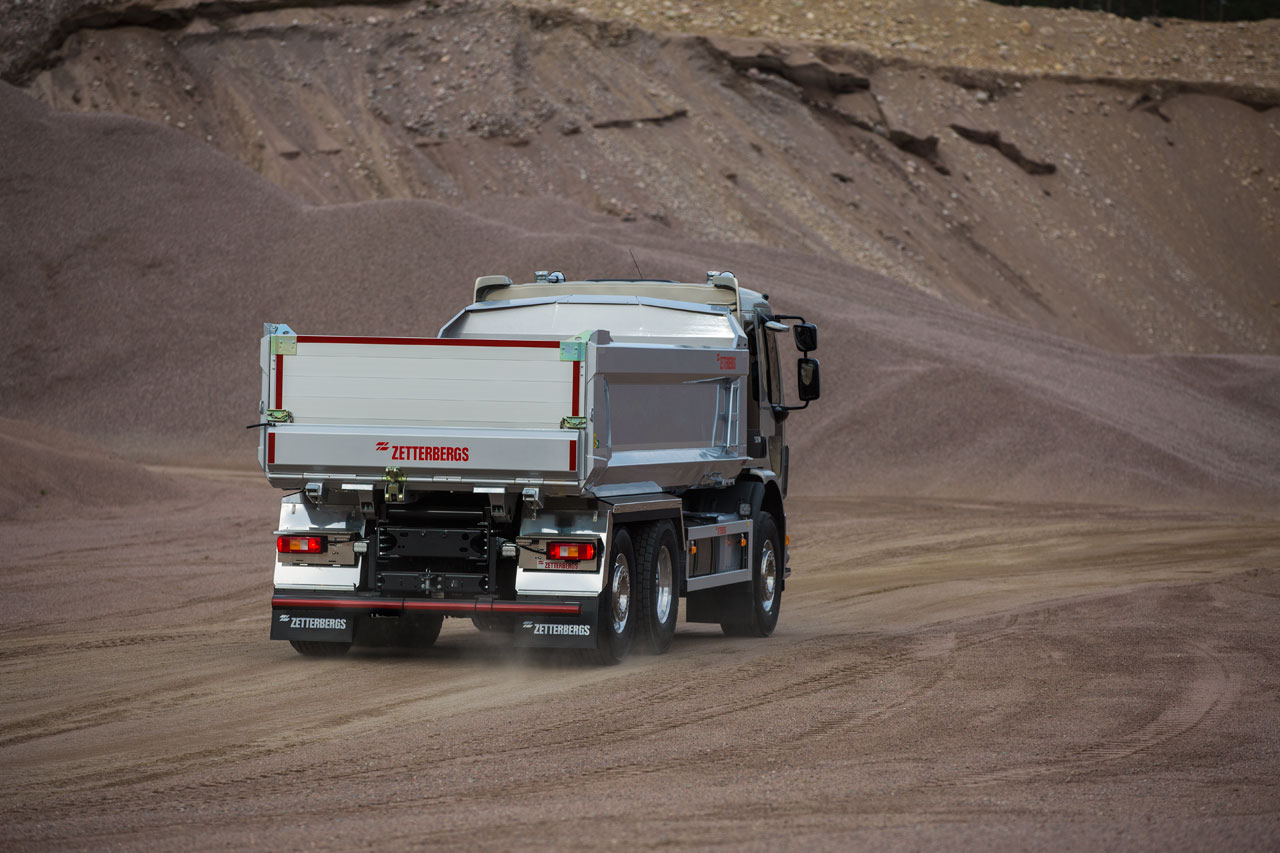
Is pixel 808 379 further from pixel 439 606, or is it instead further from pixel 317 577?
pixel 317 577

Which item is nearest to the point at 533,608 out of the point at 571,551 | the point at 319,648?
the point at 571,551

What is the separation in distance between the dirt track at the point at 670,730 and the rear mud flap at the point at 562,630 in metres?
0.32

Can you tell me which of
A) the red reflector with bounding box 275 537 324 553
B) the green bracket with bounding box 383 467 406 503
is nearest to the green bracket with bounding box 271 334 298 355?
the green bracket with bounding box 383 467 406 503

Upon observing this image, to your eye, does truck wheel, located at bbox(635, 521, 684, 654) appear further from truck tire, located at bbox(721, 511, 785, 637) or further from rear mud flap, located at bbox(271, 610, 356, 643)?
rear mud flap, located at bbox(271, 610, 356, 643)

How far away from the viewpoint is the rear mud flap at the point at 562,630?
12.6 m

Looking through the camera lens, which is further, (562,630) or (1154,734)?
(562,630)

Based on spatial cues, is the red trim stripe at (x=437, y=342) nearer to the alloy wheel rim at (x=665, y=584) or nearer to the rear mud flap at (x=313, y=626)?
the rear mud flap at (x=313, y=626)

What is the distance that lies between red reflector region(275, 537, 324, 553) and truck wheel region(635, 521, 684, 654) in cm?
261

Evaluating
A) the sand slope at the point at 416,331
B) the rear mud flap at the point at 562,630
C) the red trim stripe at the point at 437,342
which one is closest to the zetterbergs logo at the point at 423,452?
the red trim stripe at the point at 437,342

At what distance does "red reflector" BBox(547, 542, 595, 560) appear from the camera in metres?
12.6

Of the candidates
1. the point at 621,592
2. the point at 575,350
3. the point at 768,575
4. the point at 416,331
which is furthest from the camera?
the point at 416,331

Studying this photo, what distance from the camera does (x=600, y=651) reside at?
42.7 feet

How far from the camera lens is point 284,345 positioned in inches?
507

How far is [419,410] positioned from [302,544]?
1.49 meters
